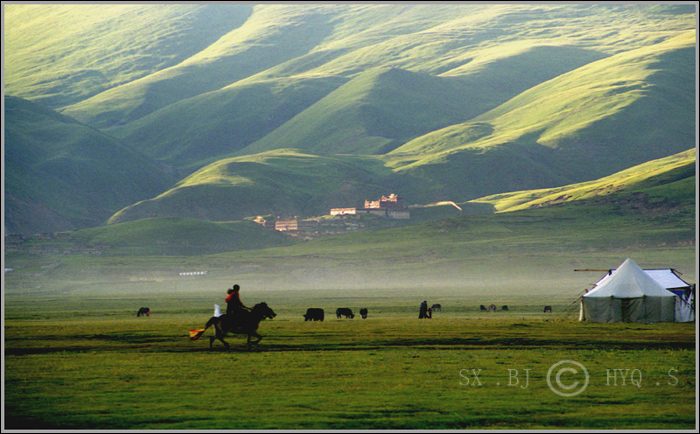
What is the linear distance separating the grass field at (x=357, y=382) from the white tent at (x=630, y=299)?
10.6 meters

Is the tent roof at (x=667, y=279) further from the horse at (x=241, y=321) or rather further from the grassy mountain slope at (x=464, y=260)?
the grassy mountain slope at (x=464, y=260)

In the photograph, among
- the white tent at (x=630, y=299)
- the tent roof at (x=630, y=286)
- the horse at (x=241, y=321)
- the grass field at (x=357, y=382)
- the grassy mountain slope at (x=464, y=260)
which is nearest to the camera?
the grass field at (x=357, y=382)

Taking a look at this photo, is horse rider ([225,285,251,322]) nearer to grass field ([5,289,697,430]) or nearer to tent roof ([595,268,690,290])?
grass field ([5,289,697,430])

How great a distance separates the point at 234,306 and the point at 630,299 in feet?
106

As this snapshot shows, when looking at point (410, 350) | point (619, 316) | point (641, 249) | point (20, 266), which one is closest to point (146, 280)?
point (20, 266)

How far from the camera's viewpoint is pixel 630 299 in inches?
2140

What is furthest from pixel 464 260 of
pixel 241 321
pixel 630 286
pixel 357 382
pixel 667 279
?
pixel 357 382

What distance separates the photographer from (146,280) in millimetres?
175875

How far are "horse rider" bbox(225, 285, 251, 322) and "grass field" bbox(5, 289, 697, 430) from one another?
162 cm

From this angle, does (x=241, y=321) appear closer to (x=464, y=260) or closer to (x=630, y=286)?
(x=630, y=286)

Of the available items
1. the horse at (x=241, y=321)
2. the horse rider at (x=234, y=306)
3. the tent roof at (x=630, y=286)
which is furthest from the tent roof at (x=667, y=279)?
the horse rider at (x=234, y=306)

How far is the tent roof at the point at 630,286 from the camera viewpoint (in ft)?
178

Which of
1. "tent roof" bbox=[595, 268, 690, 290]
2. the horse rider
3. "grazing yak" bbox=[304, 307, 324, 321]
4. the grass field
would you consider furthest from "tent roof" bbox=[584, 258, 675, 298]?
the horse rider

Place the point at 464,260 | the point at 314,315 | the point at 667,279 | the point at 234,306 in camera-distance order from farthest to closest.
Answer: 1. the point at 464,260
2. the point at 314,315
3. the point at 667,279
4. the point at 234,306
